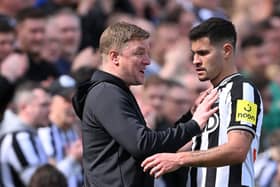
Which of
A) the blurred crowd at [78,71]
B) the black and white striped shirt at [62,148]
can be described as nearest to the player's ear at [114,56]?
the blurred crowd at [78,71]

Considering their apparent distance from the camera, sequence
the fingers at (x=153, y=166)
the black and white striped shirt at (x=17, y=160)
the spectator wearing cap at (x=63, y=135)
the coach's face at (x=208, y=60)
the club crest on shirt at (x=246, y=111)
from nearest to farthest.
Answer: the fingers at (x=153, y=166) < the club crest on shirt at (x=246, y=111) < the coach's face at (x=208, y=60) < the black and white striped shirt at (x=17, y=160) < the spectator wearing cap at (x=63, y=135)

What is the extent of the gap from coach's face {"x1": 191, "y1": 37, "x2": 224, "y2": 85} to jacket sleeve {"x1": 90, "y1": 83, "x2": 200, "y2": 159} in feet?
1.38

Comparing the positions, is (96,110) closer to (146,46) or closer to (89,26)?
(146,46)

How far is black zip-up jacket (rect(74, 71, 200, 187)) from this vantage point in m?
7.28

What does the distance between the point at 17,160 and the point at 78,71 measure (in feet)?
4.60

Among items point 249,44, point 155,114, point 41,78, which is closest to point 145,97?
point 155,114

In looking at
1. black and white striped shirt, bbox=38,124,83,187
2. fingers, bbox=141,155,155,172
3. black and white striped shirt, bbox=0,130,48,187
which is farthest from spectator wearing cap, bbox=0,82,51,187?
fingers, bbox=141,155,155,172

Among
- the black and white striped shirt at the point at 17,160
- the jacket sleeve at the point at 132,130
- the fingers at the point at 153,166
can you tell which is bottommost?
the black and white striped shirt at the point at 17,160

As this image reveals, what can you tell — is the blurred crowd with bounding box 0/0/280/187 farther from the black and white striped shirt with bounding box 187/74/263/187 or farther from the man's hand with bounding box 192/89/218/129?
the man's hand with bounding box 192/89/218/129

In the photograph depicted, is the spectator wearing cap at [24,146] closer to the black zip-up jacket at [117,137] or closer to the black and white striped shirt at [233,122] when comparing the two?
the black zip-up jacket at [117,137]

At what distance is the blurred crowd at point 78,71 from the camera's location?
10453mm

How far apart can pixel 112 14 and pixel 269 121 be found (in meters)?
2.36

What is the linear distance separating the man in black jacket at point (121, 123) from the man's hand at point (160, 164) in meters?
0.07

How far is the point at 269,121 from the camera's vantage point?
45.4ft
